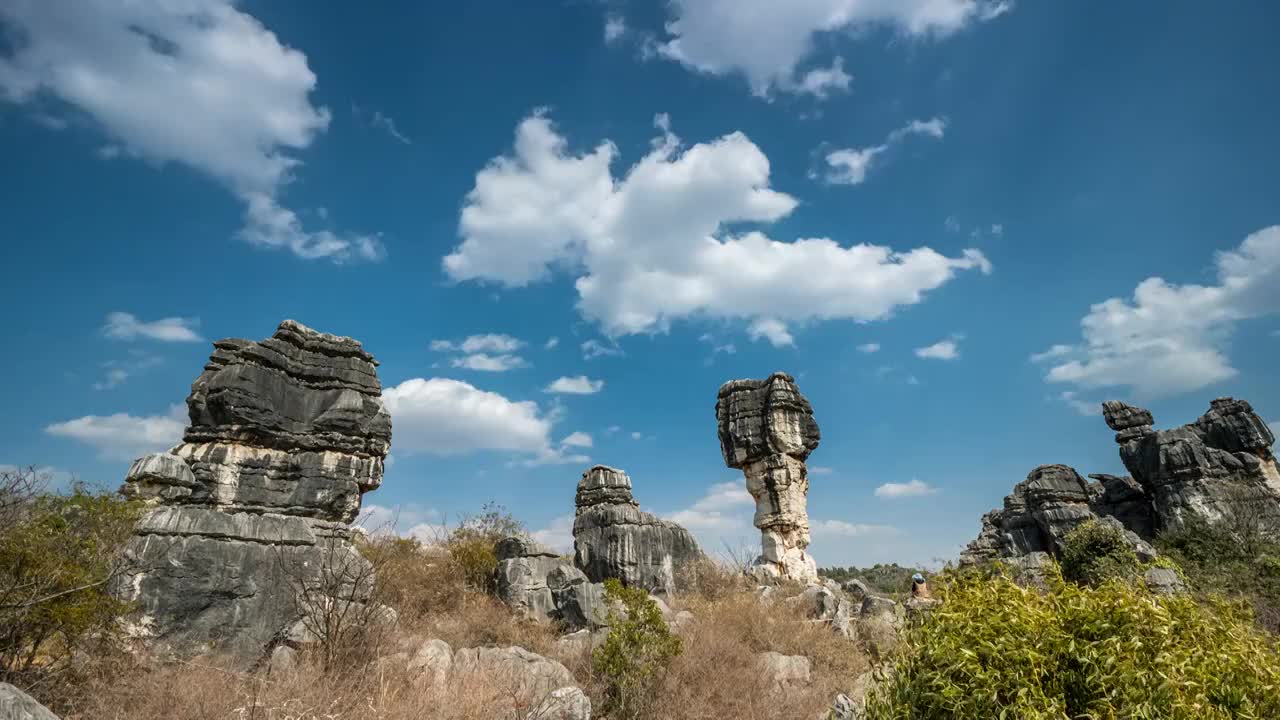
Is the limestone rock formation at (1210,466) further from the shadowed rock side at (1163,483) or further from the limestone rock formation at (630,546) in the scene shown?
the limestone rock formation at (630,546)

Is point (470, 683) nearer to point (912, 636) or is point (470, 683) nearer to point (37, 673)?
point (37, 673)

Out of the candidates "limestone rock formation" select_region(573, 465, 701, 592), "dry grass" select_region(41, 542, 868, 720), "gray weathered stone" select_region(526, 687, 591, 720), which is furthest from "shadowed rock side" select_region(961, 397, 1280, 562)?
"gray weathered stone" select_region(526, 687, 591, 720)

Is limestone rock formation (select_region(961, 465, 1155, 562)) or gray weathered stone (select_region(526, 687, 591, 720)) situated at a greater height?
limestone rock formation (select_region(961, 465, 1155, 562))

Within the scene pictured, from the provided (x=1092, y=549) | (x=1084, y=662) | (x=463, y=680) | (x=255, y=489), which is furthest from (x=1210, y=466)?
(x=255, y=489)

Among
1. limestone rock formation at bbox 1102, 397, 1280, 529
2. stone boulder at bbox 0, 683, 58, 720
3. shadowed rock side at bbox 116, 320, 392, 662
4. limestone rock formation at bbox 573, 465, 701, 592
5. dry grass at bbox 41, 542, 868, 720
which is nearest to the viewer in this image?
stone boulder at bbox 0, 683, 58, 720

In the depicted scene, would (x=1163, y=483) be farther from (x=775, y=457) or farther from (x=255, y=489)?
(x=255, y=489)

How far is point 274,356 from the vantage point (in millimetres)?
13492

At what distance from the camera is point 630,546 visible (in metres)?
14.3

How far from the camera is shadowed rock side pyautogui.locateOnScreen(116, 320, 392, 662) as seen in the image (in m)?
7.28

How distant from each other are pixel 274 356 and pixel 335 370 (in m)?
1.24

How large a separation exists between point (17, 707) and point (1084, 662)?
5534 millimetres

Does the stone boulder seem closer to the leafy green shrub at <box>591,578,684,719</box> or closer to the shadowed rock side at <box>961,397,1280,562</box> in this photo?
the leafy green shrub at <box>591,578,684,719</box>

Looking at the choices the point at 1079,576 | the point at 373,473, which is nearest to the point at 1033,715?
the point at 373,473

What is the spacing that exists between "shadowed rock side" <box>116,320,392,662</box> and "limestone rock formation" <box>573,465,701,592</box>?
5.14m
